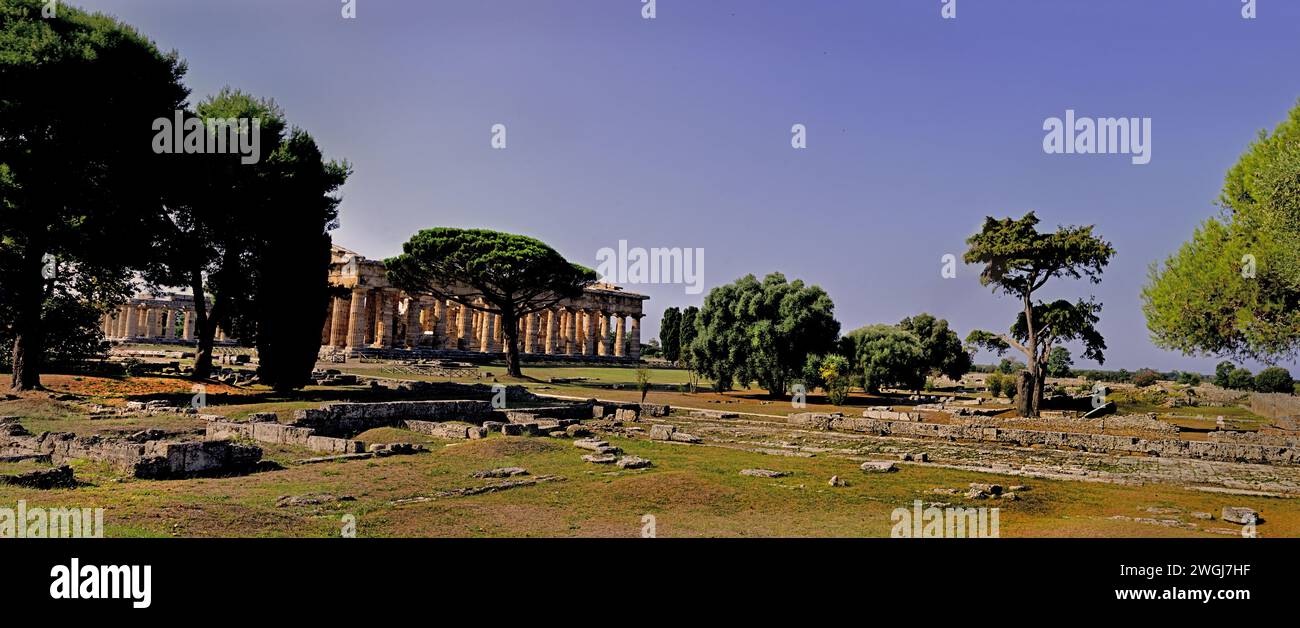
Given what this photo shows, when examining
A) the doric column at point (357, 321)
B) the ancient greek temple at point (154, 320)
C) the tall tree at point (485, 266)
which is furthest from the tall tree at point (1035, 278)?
the ancient greek temple at point (154, 320)

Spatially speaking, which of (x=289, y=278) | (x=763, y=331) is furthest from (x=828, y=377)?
(x=289, y=278)

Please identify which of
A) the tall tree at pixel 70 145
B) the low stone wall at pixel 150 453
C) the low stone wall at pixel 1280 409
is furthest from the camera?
the low stone wall at pixel 1280 409

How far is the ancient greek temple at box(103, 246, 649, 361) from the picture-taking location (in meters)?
59.6

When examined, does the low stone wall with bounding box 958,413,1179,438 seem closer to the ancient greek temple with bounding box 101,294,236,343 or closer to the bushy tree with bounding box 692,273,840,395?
the bushy tree with bounding box 692,273,840,395

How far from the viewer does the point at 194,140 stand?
28219 millimetres

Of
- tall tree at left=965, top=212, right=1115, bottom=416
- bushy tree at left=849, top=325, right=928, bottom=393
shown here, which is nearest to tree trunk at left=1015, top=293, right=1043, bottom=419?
tall tree at left=965, top=212, right=1115, bottom=416

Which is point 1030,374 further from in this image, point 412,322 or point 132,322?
point 132,322

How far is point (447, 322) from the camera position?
249ft

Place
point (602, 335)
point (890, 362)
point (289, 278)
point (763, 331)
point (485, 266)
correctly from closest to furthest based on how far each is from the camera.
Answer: point (289, 278) < point (763, 331) < point (485, 266) < point (890, 362) < point (602, 335)

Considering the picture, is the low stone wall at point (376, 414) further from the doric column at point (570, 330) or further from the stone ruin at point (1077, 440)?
the doric column at point (570, 330)

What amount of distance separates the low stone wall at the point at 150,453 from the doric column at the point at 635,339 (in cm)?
7236

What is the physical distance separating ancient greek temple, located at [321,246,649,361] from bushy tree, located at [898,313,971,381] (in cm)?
3169

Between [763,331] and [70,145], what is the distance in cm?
3287

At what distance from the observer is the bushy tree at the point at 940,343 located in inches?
2603
